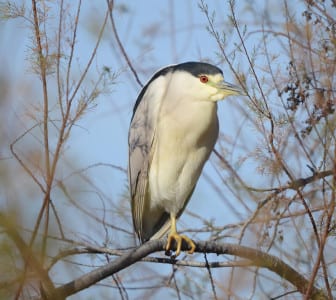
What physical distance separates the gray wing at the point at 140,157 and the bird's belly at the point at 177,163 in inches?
1.4

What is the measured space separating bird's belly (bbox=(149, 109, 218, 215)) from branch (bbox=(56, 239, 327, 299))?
2.45 ft

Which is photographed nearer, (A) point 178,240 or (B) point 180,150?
(A) point 178,240

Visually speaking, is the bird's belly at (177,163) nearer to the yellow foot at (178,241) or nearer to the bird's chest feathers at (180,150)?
the bird's chest feathers at (180,150)

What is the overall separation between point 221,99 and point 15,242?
175cm

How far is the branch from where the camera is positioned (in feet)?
5.90

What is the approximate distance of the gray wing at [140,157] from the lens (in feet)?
10.0

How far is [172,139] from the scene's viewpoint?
10.0ft

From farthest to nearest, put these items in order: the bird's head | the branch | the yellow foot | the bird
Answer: the bird, the bird's head, the yellow foot, the branch

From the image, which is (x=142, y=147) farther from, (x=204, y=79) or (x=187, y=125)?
(x=204, y=79)

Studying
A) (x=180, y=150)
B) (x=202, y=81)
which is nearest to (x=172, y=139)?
(x=180, y=150)

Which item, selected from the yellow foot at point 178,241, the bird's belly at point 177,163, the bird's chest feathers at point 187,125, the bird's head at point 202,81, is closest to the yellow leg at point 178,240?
the yellow foot at point 178,241

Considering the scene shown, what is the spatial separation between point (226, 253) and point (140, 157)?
93cm

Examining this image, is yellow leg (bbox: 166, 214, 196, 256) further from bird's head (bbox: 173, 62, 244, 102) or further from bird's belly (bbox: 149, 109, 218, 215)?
bird's head (bbox: 173, 62, 244, 102)

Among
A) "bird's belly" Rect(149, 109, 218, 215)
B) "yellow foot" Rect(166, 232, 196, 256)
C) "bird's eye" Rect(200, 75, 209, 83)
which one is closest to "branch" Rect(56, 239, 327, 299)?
"yellow foot" Rect(166, 232, 196, 256)
